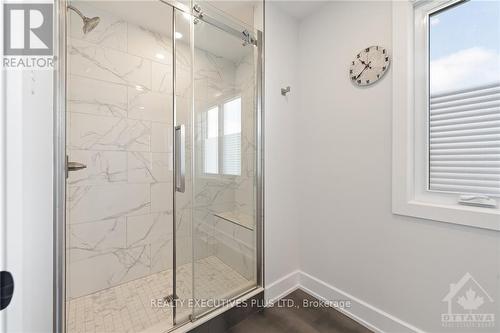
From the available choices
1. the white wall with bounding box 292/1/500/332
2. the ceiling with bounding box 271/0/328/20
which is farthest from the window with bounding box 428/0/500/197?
the ceiling with bounding box 271/0/328/20

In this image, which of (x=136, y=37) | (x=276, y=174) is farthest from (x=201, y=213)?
(x=136, y=37)

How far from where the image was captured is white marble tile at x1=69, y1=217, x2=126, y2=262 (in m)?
1.72

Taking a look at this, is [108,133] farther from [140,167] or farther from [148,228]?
[148,228]

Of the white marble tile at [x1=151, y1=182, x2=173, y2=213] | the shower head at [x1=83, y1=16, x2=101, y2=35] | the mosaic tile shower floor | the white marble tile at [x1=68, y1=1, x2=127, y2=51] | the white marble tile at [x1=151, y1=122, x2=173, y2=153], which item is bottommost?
the mosaic tile shower floor

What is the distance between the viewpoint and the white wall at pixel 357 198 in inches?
47.1

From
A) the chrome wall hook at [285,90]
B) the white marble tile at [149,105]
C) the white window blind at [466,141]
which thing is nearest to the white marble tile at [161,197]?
the white marble tile at [149,105]

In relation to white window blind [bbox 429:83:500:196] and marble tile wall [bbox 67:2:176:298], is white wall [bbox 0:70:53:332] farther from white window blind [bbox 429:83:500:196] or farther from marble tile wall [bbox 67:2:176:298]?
white window blind [bbox 429:83:500:196]

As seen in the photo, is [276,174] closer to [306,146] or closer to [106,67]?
[306,146]

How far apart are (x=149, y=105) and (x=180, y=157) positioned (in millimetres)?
986

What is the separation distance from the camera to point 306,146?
1.88 m

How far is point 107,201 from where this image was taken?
1853 mm

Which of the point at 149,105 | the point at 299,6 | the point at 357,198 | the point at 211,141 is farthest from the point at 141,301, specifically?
the point at 299,6

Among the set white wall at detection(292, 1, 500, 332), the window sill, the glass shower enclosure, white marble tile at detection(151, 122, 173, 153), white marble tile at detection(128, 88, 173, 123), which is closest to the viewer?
the window sill

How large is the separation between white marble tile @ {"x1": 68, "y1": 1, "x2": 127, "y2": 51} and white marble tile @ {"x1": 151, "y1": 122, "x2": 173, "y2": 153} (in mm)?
728
